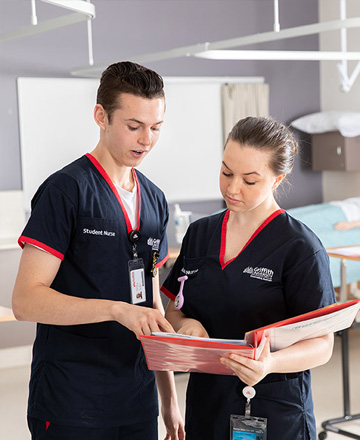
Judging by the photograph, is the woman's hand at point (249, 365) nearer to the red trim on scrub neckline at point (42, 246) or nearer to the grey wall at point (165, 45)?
the red trim on scrub neckline at point (42, 246)

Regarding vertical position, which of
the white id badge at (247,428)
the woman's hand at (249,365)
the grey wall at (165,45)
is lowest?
the white id badge at (247,428)

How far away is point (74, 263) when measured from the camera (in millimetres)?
1615

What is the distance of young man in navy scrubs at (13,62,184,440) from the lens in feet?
5.13

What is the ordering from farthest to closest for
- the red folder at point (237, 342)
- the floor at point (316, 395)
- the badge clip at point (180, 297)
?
the floor at point (316, 395) < the badge clip at point (180, 297) < the red folder at point (237, 342)

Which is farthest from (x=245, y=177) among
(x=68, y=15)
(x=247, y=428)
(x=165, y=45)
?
(x=165, y=45)

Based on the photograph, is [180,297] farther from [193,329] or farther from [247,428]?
[247,428]

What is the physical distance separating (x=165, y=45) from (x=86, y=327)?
423 centimetres

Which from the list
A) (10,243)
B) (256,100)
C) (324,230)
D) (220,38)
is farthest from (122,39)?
(324,230)

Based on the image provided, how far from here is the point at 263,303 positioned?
1551mm

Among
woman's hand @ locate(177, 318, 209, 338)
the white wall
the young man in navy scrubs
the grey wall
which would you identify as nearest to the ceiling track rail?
the young man in navy scrubs

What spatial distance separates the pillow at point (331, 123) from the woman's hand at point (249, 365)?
433cm

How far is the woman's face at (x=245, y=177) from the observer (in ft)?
5.21

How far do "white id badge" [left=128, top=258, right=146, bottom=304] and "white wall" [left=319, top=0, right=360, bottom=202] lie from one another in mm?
4458

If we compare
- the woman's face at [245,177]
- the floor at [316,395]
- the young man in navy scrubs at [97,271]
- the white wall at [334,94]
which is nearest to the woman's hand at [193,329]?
the young man in navy scrubs at [97,271]
